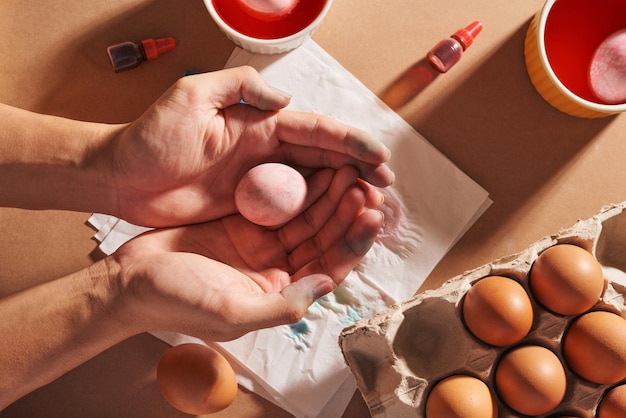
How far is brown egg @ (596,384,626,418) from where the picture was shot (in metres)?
0.76

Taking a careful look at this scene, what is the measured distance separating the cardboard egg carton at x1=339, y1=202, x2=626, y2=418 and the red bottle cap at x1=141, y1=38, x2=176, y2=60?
60 cm

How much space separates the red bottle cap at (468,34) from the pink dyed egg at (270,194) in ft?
1.35

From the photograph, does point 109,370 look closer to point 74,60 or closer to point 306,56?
point 74,60

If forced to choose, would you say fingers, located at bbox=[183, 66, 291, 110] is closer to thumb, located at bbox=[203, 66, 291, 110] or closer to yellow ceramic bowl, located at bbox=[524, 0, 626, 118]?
thumb, located at bbox=[203, 66, 291, 110]

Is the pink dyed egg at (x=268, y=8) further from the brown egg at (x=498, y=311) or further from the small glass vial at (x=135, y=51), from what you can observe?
the brown egg at (x=498, y=311)

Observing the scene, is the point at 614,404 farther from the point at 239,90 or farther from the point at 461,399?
the point at 239,90

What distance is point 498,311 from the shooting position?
751mm

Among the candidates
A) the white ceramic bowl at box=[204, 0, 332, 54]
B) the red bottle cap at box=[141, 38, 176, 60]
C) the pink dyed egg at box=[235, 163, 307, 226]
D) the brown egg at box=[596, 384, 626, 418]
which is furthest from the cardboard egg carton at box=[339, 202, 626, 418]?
the red bottle cap at box=[141, 38, 176, 60]

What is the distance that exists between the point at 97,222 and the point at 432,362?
2.12 ft

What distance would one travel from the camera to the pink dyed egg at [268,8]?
0.93 meters

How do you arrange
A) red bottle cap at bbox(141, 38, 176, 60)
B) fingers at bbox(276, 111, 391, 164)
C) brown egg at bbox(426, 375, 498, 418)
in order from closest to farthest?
brown egg at bbox(426, 375, 498, 418) → fingers at bbox(276, 111, 391, 164) → red bottle cap at bbox(141, 38, 176, 60)

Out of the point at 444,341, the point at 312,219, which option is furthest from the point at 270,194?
the point at 444,341

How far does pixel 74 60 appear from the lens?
3.25 ft

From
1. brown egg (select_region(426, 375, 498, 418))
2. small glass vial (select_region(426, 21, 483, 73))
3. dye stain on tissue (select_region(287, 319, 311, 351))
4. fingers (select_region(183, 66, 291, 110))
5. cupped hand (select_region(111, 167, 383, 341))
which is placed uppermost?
small glass vial (select_region(426, 21, 483, 73))
